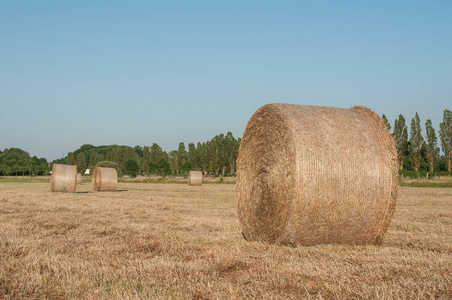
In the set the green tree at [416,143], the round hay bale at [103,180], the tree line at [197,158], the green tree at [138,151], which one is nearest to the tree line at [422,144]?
the green tree at [416,143]

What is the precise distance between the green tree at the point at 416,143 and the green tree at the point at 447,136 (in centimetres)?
316

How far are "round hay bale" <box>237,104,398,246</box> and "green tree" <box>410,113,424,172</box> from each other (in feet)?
188

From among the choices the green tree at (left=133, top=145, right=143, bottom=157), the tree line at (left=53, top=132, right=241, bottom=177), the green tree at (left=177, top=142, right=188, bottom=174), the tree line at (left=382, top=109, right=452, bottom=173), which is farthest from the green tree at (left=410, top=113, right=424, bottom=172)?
the green tree at (left=133, top=145, right=143, bottom=157)

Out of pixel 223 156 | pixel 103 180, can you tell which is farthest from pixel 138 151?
pixel 103 180

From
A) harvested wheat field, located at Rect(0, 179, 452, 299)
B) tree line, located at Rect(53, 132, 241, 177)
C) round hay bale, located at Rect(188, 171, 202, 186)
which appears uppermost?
tree line, located at Rect(53, 132, 241, 177)

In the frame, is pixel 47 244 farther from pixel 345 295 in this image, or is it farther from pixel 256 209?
pixel 345 295

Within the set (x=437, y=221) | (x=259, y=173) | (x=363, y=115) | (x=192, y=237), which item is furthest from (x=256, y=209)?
(x=437, y=221)

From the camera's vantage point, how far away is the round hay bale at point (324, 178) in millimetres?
6934

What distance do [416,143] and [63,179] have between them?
52.7 meters

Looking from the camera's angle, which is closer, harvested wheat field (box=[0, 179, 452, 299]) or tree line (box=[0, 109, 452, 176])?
harvested wheat field (box=[0, 179, 452, 299])

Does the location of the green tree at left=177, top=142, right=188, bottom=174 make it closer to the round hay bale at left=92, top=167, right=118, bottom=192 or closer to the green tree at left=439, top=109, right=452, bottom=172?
the green tree at left=439, top=109, right=452, bottom=172

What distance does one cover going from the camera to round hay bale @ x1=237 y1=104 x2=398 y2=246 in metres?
6.93

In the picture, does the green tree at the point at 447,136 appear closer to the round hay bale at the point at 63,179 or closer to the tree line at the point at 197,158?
the tree line at the point at 197,158

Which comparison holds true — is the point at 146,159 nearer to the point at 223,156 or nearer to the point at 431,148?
the point at 223,156
